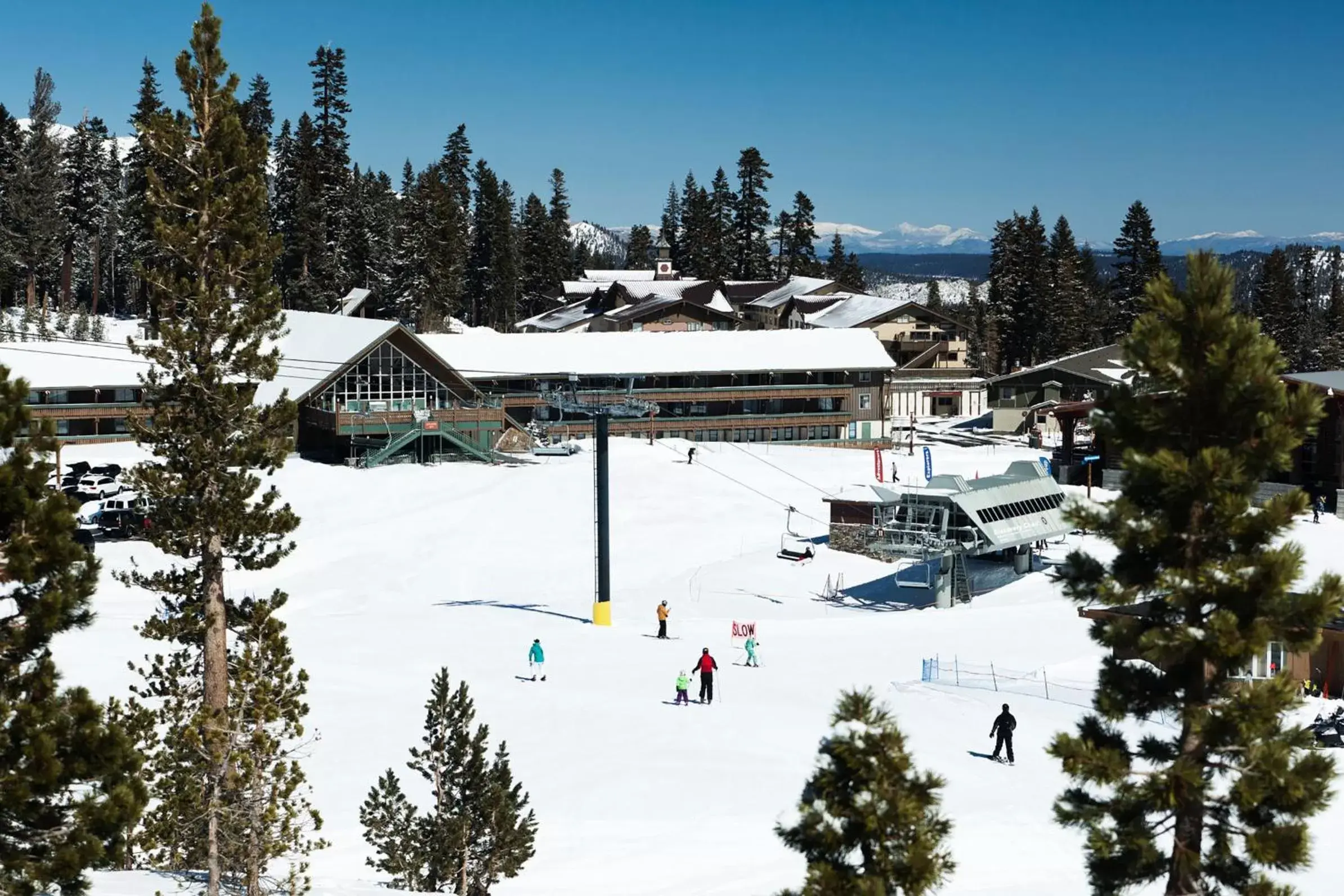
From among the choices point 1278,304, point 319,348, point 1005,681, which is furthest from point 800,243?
point 1005,681

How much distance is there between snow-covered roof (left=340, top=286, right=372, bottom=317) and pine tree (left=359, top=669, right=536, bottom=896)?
74.7 meters

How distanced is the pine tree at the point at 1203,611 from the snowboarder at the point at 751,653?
1933 cm

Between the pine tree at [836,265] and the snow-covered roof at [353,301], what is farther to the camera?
the pine tree at [836,265]

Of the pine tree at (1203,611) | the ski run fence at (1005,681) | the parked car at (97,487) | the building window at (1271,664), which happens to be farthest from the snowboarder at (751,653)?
the parked car at (97,487)

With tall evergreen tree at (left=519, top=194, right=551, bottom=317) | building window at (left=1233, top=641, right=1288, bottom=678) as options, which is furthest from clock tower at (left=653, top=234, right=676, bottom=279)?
building window at (left=1233, top=641, right=1288, bottom=678)

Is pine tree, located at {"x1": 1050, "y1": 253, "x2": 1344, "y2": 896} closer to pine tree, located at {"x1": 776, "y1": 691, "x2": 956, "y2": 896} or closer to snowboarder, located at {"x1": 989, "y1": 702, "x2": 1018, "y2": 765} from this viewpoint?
pine tree, located at {"x1": 776, "y1": 691, "x2": 956, "y2": 896}

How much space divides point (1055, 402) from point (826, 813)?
247 feet

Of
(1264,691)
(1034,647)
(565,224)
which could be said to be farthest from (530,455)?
(565,224)

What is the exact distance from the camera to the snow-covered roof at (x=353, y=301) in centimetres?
9294

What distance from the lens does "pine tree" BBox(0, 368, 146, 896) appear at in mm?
13539

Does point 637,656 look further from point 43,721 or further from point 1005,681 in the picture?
point 43,721

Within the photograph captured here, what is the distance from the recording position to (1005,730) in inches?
1005

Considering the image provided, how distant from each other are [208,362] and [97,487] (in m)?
30.3

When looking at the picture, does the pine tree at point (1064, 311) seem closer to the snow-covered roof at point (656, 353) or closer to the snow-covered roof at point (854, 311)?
the snow-covered roof at point (854, 311)
